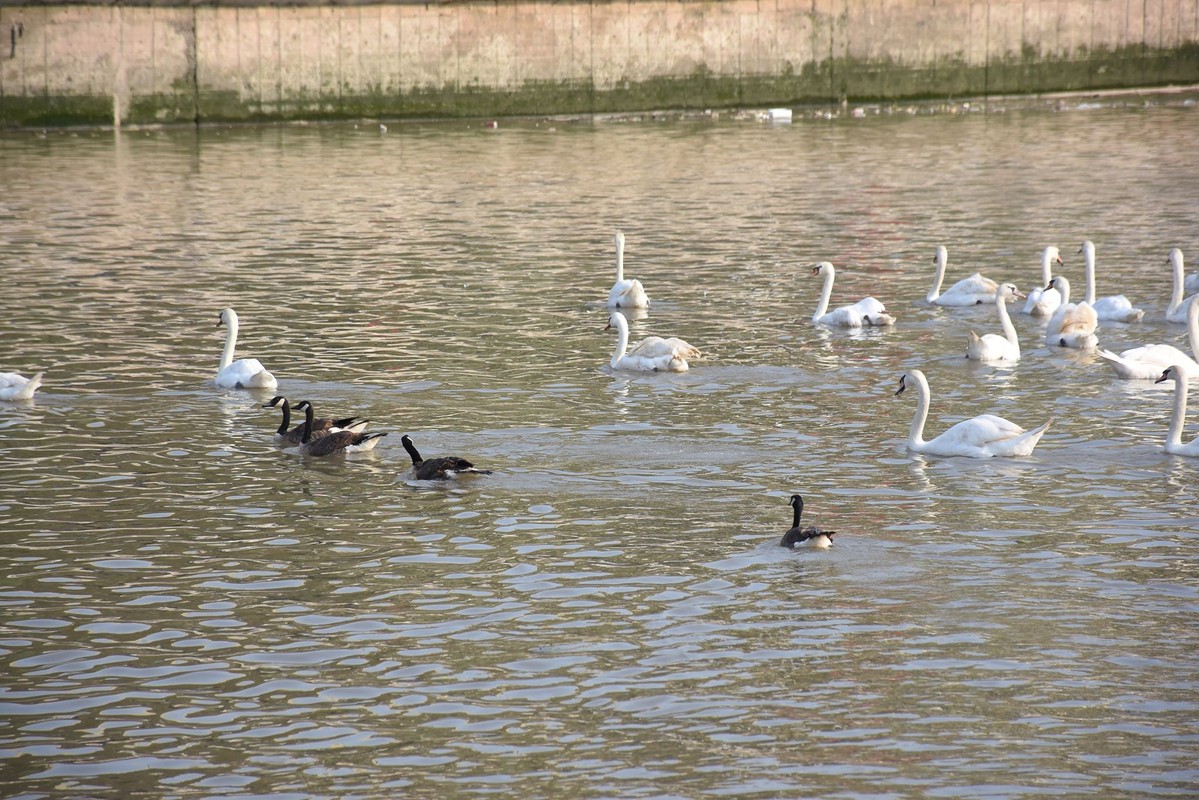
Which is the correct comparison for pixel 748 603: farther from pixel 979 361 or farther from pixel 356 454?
pixel 979 361

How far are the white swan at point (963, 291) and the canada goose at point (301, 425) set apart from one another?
8104 mm

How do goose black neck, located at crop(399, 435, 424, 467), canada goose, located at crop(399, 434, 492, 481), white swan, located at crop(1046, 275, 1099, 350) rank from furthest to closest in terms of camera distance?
white swan, located at crop(1046, 275, 1099, 350), goose black neck, located at crop(399, 435, 424, 467), canada goose, located at crop(399, 434, 492, 481)

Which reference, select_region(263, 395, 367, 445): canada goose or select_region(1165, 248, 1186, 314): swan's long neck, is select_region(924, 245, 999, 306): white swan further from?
select_region(263, 395, 367, 445): canada goose

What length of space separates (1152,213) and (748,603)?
1867cm

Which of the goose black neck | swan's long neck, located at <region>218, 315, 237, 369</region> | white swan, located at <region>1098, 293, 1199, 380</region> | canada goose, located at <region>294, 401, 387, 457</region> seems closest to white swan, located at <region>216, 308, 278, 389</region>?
swan's long neck, located at <region>218, 315, 237, 369</region>

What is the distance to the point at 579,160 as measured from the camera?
117 feet

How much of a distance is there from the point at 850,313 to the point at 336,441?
23.1 feet

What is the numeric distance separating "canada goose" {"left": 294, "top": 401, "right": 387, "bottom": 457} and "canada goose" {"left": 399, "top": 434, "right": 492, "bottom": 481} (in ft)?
2.50

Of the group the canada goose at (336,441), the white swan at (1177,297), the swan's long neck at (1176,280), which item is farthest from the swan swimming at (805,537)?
the swan's long neck at (1176,280)

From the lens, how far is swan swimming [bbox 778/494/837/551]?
10.4 meters

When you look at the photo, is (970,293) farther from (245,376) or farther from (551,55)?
(551,55)

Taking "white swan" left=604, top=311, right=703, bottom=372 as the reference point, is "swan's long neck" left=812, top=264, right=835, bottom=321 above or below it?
above

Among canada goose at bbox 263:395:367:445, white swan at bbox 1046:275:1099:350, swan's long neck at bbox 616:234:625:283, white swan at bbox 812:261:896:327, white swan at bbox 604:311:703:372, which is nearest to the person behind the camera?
canada goose at bbox 263:395:367:445

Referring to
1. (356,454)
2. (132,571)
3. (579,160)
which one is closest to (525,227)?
(579,160)
